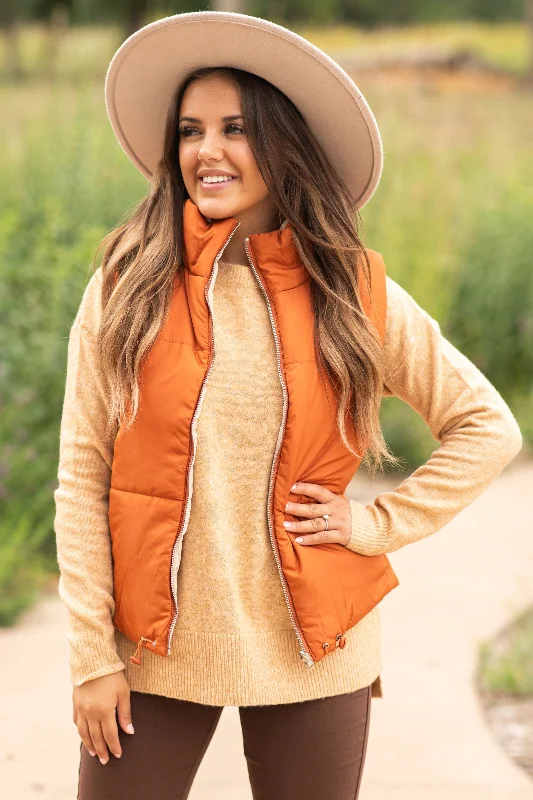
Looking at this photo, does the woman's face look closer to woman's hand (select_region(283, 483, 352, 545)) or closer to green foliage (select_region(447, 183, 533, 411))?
woman's hand (select_region(283, 483, 352, 545))

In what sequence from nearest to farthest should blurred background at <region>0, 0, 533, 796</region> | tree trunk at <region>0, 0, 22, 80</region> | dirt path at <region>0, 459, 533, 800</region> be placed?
dirt path at <region>0, 459, 533, 800</region> < blurred background at <region>0, 0, 533, 796</region> < tree trunk at <region>0, 0, 22, 80</region>

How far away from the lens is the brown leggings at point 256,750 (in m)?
2.04

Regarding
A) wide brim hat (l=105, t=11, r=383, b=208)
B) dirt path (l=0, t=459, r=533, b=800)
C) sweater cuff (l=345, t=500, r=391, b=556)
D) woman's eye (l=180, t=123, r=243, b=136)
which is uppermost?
wide brim hat (l=105, t=11, r=383, b=208)

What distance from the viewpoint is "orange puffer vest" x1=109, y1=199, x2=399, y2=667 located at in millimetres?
1982

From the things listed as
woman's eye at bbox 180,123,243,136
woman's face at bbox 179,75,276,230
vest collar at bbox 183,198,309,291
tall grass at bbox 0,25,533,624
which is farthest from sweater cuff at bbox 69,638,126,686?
tall grass at bbox 0,25,533,624

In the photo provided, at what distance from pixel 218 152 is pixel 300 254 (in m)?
0.24

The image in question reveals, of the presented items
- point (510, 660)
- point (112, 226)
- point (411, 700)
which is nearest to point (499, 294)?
point (112, 226)

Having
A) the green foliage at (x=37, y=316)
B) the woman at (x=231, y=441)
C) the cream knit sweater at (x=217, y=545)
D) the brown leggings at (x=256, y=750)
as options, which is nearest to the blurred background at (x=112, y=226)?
the green foliage at (x=37, y=316)

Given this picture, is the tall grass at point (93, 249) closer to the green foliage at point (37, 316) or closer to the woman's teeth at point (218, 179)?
the green foliage at point (37, 316)

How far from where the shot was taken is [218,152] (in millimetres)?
2057

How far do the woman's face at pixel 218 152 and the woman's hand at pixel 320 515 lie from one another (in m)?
0.53

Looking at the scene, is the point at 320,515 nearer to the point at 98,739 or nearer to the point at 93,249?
the point at 98,739

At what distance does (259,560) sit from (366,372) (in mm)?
391

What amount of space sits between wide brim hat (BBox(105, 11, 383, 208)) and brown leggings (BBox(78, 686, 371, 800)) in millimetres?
1008
